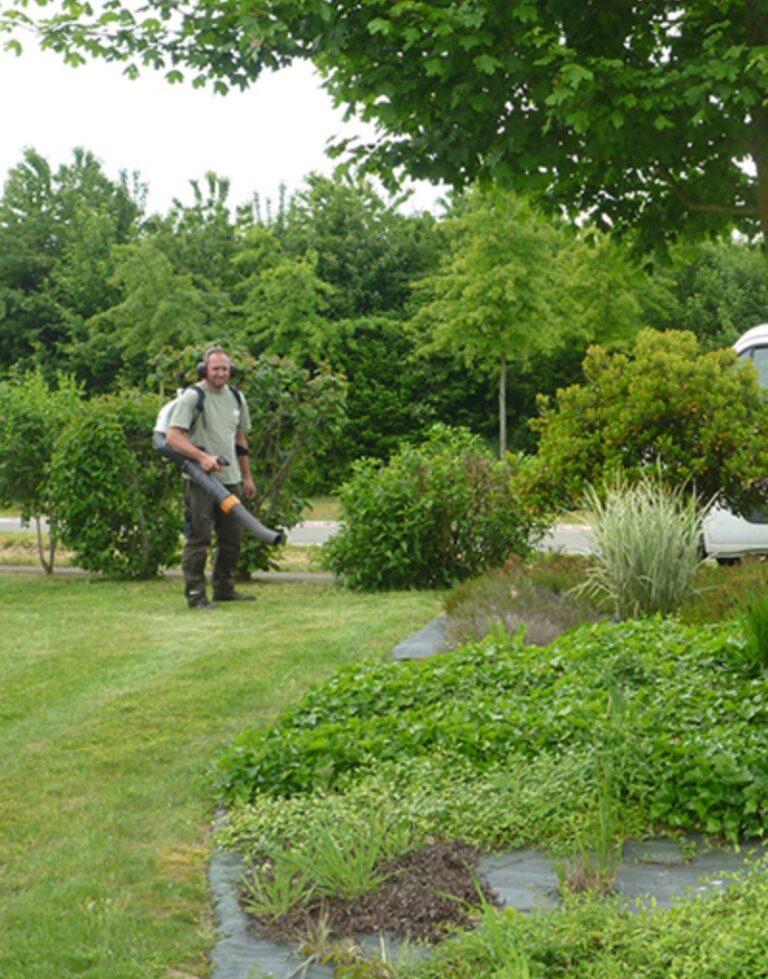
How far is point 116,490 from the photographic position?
12.7 m

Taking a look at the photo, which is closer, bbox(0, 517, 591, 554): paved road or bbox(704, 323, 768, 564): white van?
bbox(704, 323, 768, 564): white van

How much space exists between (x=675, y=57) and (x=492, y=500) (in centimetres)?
541

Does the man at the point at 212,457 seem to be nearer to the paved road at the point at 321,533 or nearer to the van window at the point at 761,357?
the van window at the point at 761,357

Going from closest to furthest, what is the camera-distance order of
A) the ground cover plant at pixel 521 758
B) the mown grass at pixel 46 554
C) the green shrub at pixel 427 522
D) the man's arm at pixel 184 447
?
1. the ground cover plant at pixel 521 758
2. the man's arm at pixel 184 447
3. the green shrub at pixel 427 522
4. the mown grass at pixel 46 554

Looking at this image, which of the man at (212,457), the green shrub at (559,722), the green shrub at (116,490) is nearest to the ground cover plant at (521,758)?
the green shrub at (559,722)

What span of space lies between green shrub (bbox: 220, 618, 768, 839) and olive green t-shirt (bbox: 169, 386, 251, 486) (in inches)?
171

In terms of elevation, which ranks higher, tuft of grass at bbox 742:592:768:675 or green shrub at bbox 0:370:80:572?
green shrub at bbox 0:370:80:572

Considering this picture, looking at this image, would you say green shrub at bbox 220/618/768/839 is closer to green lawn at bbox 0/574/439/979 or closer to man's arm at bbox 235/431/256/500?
green lawn at bbox 0/574/439/979

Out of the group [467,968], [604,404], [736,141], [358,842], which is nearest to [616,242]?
[736,141]

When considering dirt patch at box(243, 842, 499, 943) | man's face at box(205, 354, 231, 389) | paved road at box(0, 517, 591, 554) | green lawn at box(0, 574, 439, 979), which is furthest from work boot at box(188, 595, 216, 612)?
paved road at box(0, 517, 591, 554)

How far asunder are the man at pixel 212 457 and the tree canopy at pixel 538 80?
347 centimetres

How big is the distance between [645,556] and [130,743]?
11.5 ft

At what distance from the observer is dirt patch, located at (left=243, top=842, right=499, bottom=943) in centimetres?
370

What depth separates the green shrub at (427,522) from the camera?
11.4 metres
